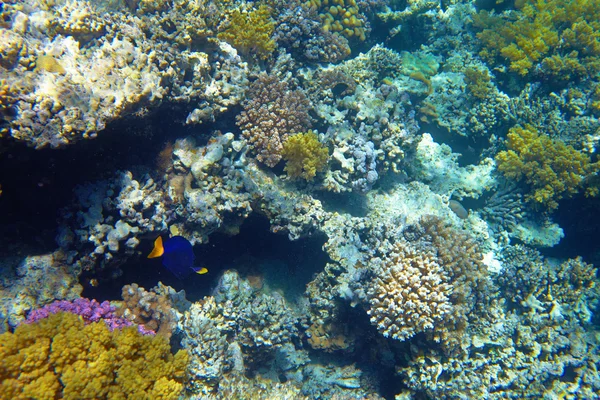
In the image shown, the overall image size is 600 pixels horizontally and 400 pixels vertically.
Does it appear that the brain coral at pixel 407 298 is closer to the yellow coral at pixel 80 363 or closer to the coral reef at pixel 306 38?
the yellow coral at pixel 80 363

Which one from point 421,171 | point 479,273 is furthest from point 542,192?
point 479,273

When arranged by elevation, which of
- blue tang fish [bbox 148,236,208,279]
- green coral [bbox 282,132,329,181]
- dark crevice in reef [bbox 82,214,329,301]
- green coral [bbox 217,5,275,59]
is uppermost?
green coral [bbox 217,5,275,59]

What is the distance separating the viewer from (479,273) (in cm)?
516

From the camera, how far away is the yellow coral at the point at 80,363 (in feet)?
7.96

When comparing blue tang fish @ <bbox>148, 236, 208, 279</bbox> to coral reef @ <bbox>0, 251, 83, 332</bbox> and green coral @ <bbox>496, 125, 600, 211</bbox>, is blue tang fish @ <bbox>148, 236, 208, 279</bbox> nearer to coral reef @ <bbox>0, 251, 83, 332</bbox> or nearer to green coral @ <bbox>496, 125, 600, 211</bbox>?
coral reef @ <bbox>0, 251, 83, 332</bbox>

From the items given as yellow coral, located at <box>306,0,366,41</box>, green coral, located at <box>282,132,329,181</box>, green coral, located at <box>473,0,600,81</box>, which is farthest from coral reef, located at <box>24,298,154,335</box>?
green coral, located at <box>473,0,600,81</box>

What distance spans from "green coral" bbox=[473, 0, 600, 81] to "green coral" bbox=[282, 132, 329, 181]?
6264 mm

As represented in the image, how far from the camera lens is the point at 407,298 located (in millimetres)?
4410

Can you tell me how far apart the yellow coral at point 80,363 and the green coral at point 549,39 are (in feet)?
30.7

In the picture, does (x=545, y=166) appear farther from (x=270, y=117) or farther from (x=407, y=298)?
(x=270, y=117)

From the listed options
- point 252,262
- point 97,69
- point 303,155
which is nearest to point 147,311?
point 252,262

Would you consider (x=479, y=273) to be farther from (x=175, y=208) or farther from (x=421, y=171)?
(x=175, y=208)

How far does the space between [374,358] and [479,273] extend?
2175mm

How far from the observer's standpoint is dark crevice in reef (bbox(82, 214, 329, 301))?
4258mm
